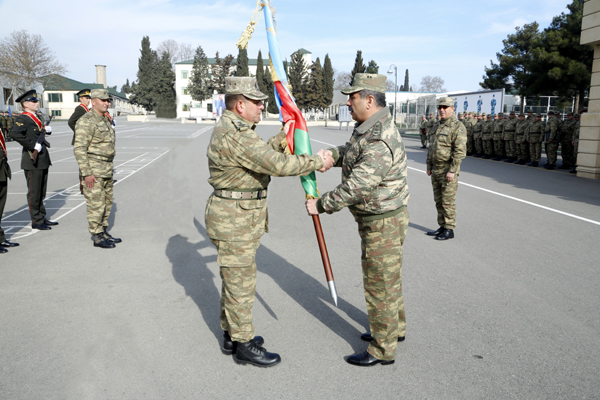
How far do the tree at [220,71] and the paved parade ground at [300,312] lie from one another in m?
81.6

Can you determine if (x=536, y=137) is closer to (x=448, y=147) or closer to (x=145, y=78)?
(x=448, y=147)

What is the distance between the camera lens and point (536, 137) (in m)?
16.2

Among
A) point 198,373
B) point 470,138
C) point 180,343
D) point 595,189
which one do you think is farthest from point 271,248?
point 470,138

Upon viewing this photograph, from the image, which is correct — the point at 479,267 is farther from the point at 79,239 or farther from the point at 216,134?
the point at 79,239

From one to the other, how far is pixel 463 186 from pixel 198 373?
972 cm

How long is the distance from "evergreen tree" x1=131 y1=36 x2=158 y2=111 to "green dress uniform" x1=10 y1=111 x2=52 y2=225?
3459 inches

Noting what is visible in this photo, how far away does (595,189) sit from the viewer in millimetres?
10961

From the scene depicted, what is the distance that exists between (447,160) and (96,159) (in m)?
5.19

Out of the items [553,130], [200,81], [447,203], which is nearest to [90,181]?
[447,203]

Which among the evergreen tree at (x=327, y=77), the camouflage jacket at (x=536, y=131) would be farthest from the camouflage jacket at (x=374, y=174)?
the evergreen tree at (x=327, y=77)

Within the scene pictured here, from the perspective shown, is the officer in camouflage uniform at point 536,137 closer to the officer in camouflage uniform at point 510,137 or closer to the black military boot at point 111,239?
the officer in camouflage uniform at point 510,137

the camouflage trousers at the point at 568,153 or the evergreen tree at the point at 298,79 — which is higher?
the evergreen tree at the point at 298,79

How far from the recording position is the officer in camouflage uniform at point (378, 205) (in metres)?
3.25

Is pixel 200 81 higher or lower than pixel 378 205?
higher
